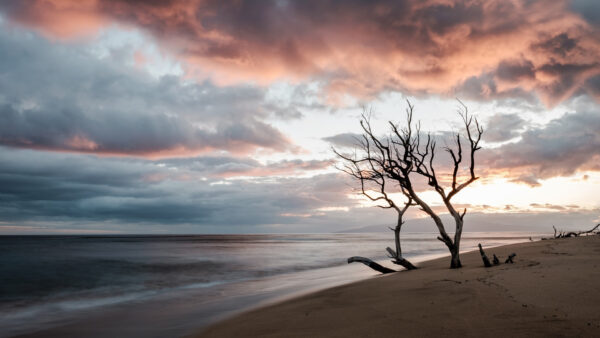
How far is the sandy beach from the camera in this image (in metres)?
4.96

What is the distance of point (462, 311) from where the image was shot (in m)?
5.95

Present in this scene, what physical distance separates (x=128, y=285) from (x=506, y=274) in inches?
801

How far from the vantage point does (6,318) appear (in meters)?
12.6

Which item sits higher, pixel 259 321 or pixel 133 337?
pixel 259 321

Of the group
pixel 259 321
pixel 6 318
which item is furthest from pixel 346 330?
pixel 6 318

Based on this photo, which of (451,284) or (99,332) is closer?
(451,284)

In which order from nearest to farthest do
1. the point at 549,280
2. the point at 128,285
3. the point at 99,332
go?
the point at 549,280
the point at 99,332
the point at 128,285

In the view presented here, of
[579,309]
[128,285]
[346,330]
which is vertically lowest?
[128,285]

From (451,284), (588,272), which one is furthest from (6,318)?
(588,272)

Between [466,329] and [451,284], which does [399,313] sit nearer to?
[466,329]

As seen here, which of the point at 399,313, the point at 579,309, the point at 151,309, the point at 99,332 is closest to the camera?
the point at 579,309

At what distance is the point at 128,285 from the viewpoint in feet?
68.3

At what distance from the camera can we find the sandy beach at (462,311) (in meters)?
4.96

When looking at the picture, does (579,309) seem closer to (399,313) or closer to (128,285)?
(399,313)
